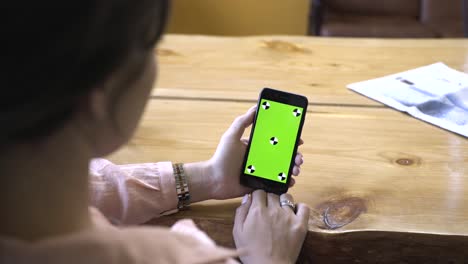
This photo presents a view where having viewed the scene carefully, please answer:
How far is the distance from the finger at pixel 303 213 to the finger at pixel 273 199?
3 centimetres

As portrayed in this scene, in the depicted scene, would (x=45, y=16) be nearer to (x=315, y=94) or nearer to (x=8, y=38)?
(x=8, y=38)

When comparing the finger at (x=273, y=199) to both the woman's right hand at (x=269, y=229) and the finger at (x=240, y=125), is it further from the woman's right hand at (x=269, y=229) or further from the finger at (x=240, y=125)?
the finger at (x=240, y=125)

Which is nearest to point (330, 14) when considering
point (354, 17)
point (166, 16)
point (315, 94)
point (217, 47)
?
point (354, 17)

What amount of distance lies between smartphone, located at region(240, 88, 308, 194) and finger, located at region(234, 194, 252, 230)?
3 centimetres

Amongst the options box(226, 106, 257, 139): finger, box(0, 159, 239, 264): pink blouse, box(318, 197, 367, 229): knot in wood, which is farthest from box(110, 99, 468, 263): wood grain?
box(0, 159, 239, 264): pink blouse

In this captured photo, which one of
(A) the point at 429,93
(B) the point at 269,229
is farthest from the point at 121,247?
(A) the point at 429,93

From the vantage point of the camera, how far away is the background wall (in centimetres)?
301

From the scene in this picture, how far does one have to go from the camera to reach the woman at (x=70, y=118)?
1.31ft

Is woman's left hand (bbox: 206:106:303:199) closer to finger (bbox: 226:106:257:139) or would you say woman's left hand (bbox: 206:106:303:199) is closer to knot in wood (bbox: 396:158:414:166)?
finger (bbox: 226:106:257:139)

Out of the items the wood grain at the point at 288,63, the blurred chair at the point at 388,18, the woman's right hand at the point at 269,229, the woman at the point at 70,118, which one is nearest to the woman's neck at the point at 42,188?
the woman at the point at 70,118

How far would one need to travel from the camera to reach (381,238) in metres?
0.87

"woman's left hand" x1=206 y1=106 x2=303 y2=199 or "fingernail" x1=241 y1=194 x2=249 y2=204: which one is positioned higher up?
"woman's left hand" x1=206 y1=106 x2=303 y2=199

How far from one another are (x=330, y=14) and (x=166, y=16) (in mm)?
2178

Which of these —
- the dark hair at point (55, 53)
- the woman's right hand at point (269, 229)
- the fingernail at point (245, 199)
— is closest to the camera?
the dark hair at point (55, 53)
